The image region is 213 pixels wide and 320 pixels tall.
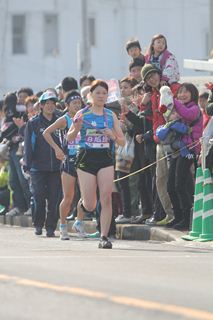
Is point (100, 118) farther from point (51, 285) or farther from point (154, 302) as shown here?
→ point (154, 302)

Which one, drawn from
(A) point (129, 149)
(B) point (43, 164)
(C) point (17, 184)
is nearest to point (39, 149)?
(B) point (43, 164)

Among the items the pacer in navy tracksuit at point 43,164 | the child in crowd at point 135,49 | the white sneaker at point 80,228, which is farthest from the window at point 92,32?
the white sneaker at point 80,228

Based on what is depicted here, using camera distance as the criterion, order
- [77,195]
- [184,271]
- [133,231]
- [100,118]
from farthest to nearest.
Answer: [77,195] → [133,231] → [100,118] → [184,271]

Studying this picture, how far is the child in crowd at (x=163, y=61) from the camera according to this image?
18.3 metres

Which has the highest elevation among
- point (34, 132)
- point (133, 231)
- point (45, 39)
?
point (45, 39)

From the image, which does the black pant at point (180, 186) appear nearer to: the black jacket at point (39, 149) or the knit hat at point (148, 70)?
the knit hat at point (148, 70)

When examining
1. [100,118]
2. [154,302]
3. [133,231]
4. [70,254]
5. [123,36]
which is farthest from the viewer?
[123,36]

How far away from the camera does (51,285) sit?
10578mm

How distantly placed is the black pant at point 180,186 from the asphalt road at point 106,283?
6.53 feet

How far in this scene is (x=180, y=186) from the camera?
17547mm

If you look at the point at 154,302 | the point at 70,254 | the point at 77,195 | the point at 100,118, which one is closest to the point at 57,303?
the point at 154,302

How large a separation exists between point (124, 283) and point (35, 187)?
8420 millimetres

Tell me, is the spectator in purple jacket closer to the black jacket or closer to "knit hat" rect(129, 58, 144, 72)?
the black jacket

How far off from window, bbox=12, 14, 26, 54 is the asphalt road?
3985cm
